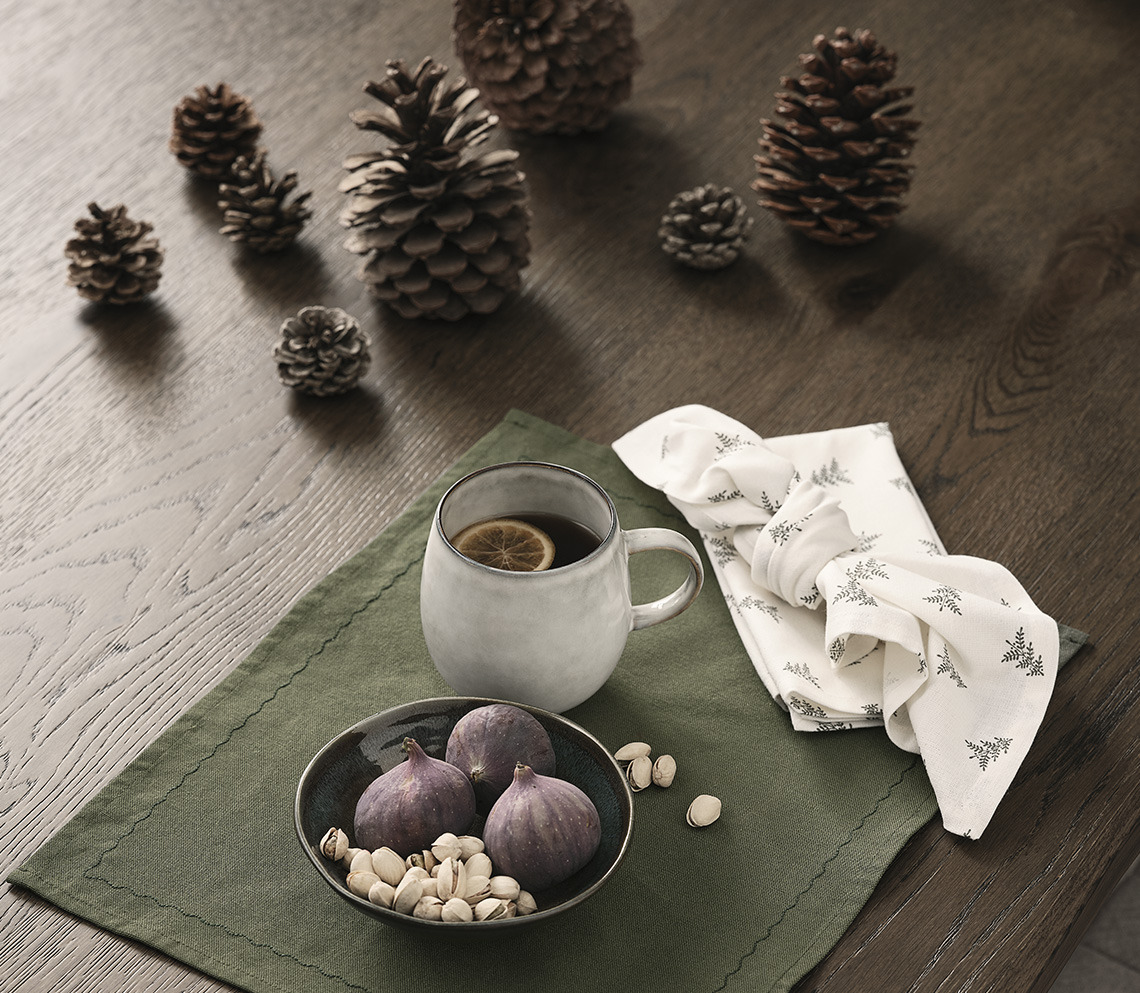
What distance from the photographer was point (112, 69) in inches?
53.9

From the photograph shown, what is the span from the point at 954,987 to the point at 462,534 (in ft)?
1.19

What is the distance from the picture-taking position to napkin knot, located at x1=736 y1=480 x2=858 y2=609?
771 mm

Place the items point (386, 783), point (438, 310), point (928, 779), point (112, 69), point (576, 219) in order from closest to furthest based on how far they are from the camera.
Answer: point (386, 783) → point (928, 779) → point (438, 310) → point (576, 219) → point (112, 69)

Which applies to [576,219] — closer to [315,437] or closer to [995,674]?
[315,437]

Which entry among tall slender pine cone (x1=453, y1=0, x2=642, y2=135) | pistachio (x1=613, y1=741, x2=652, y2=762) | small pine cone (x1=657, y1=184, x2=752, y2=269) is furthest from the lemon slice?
tall slender pine cone (x1=453, y1=0, x2=642, y2=135)

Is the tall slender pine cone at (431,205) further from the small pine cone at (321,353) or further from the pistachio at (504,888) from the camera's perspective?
the pistachio at (504,888)

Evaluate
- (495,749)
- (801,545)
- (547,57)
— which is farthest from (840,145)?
(495,749)

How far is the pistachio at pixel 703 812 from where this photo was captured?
652 millimetres

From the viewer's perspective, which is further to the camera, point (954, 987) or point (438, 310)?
point (438, 310)

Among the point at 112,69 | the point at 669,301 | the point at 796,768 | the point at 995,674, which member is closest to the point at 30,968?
the point at 796,768

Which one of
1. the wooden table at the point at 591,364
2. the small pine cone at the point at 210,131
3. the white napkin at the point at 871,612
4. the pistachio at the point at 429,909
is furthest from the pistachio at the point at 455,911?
the small pine cone at the point at 210,131

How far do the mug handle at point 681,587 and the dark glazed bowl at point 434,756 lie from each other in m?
0.11

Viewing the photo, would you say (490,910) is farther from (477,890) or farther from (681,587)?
(681,587)

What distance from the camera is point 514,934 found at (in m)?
0.57
